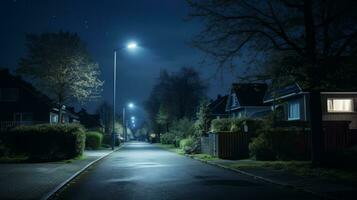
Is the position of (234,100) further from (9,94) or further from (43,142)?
(43,142)

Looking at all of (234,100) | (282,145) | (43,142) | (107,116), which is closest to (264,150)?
(282,145)

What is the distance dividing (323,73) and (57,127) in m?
18.5

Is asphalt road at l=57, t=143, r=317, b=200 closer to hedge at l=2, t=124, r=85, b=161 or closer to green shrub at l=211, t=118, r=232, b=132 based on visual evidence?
hedge at l=2, t=124, r=85, b=161

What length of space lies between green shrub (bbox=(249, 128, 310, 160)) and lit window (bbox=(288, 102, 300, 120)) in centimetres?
1217

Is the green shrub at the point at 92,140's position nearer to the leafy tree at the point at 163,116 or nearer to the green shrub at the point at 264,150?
the leafy tree at the point at 163,116

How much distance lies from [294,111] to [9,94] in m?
31.8

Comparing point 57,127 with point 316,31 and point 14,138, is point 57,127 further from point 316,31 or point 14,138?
point 316,31

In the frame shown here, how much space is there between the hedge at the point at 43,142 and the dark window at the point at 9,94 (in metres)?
24.2

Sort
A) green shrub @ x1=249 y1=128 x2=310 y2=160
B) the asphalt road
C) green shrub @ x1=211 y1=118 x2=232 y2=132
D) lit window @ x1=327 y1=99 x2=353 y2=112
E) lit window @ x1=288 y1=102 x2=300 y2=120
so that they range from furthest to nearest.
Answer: lit window @ x1=288 y1=102 x2=300 y2=120, lit window @ x1=327 y1=99 x2=353 y2=112, green shrub @ x1=211 y1=118 x2=232 y2=132, green shrub @ x1=249 y1=128 x2=310 y2=160, the asphalt road

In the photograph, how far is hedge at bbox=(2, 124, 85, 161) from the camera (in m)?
30.5

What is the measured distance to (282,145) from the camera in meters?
28.5

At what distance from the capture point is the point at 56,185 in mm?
15734

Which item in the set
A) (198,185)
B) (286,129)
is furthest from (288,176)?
(286,129)

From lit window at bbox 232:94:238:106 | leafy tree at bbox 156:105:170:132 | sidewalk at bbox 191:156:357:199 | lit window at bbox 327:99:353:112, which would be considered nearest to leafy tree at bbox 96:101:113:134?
leafy tree at bbox 156:105:170:132
